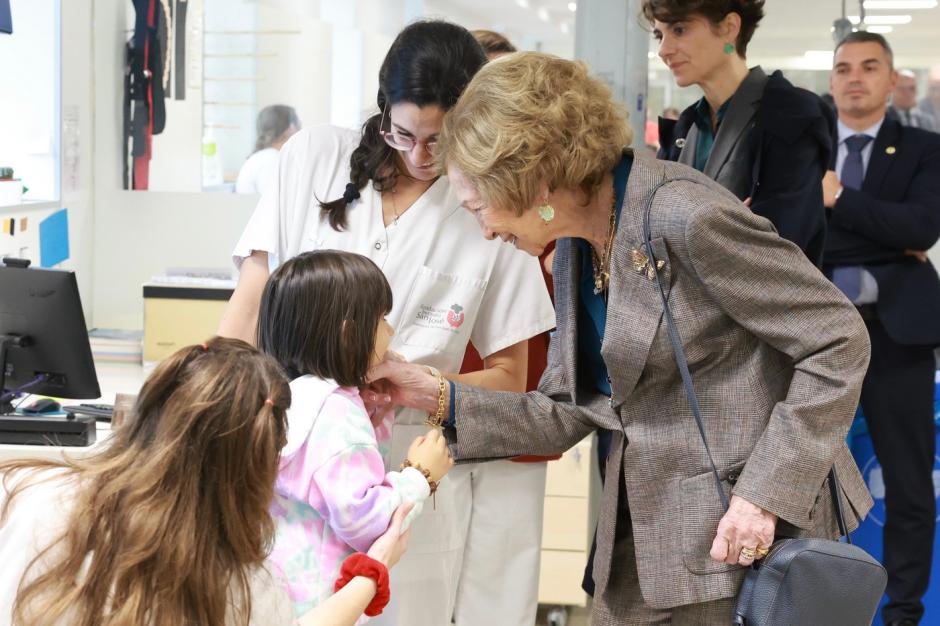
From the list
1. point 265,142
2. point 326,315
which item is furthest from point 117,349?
point 326,315

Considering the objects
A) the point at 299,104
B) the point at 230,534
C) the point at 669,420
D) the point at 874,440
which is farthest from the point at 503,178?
the point at 299,104

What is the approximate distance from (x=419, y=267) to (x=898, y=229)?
5.64 feet

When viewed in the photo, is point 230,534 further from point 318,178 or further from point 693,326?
point 318,178

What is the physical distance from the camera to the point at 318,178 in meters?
2.01

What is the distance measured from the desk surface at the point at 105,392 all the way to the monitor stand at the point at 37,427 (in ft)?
0.09

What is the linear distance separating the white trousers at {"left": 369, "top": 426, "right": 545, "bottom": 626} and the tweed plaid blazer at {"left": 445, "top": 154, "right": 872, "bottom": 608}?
384 mm

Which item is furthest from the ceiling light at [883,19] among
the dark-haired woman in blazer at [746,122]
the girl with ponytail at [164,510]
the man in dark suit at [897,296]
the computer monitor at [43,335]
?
Answer: the girl with ponytail at [164,510]

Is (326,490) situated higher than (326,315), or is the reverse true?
(326,315)

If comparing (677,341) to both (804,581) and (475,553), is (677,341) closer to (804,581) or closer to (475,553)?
(804,581)

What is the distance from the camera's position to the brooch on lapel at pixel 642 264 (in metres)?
1.62

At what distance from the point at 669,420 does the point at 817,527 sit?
272 millimetres

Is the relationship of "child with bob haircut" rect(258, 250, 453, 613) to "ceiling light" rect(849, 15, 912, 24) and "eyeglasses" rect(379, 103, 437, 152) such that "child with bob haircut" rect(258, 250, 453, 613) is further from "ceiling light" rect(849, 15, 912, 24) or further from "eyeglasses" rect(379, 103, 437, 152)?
"ceiling light" rect(849, 15, 912, 24)

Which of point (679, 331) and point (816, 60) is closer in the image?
point (679, 331)

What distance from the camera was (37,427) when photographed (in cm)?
249
